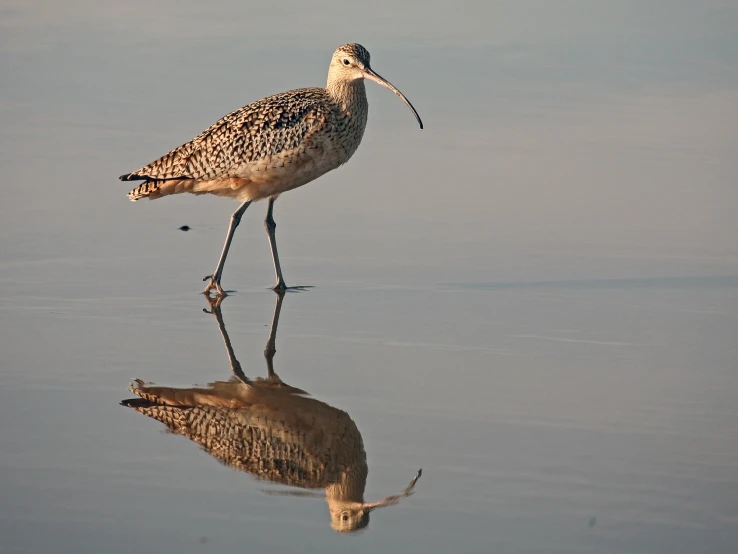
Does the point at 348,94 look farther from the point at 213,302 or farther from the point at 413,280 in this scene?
the point at 213,302

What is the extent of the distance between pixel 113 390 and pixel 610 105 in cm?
797

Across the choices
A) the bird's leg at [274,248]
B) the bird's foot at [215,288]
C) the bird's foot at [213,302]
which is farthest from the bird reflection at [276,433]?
the bird's leg at [274,248]

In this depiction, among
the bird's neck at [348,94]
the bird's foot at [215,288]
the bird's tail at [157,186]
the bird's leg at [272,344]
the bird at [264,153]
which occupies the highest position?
the bird's neck at [348,94]

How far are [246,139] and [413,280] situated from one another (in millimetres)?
1567

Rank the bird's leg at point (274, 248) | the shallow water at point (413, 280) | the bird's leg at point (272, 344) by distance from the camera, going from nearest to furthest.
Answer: the shallow water at point (413, 280) < the bird's leg at point (272, 344) < the bird's leg at point (274, 248)

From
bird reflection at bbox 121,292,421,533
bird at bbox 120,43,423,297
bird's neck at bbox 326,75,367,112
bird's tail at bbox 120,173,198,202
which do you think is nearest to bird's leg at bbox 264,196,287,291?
bird at bbox 120,43,423,297

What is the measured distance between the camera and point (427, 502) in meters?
5.47

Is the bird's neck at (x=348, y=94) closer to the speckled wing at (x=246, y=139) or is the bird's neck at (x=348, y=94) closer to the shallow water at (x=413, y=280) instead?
the speckled wing at (x=246, y=139)

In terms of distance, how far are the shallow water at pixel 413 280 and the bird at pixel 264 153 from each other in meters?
0.44

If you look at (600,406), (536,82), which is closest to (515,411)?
(600,406)

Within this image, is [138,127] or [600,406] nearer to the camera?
[600,406]

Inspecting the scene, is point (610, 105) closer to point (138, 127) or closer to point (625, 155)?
point (625, 155)

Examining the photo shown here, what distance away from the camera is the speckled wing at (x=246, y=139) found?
31.4 feet

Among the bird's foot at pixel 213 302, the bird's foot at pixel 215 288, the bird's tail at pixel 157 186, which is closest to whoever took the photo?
the bird's foot at pixel 213 302
